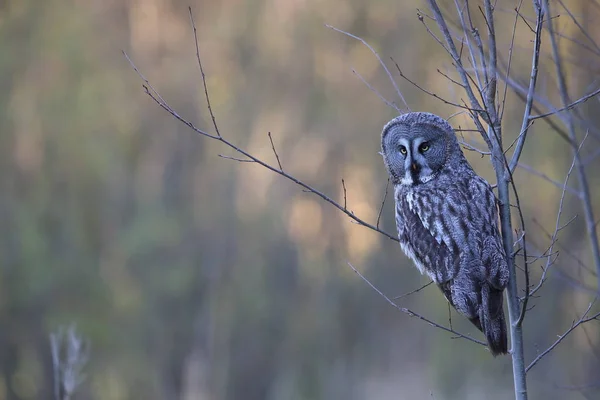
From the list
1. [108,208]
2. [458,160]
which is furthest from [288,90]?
[458,160]

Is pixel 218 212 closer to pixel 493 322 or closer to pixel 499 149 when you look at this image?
pixel 493 322

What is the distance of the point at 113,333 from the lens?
10.7 m

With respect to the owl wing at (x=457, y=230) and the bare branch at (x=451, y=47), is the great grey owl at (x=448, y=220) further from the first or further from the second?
the bare branch at (x=451, y=47)

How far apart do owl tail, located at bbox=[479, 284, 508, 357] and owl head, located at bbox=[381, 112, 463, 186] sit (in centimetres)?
62

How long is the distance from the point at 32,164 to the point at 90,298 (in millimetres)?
1831

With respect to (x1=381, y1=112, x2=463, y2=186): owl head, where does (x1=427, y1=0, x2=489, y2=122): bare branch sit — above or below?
below

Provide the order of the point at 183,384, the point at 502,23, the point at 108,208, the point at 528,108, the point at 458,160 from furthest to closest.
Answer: the point at 183,384 → the point at 108,208 → the point at 502,23 → the point at 458,160 → the point at 528,108

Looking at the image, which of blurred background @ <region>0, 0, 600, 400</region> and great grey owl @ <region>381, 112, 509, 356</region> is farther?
blurred background @ <region>0, 0, 600, 400</region>

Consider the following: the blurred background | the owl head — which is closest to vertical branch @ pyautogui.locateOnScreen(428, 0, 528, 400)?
the owl head

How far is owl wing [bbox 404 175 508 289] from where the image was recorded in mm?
2812

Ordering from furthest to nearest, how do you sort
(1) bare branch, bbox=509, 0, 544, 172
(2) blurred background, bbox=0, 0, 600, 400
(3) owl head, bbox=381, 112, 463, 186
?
(2) blurred background, bbox=0, 0, 600, 400, (3) owl head, bbox=381, 112, 463, 186, (1) bare branch, bbox=509, 0, 544, 172

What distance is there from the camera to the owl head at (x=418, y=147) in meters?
3.30

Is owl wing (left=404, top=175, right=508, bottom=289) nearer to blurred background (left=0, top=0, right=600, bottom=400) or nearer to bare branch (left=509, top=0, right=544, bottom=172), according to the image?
bare branch (left=509, top=0, right=544, bottom=172)

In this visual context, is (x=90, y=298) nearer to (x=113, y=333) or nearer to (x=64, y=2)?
(x=113, y=333)
